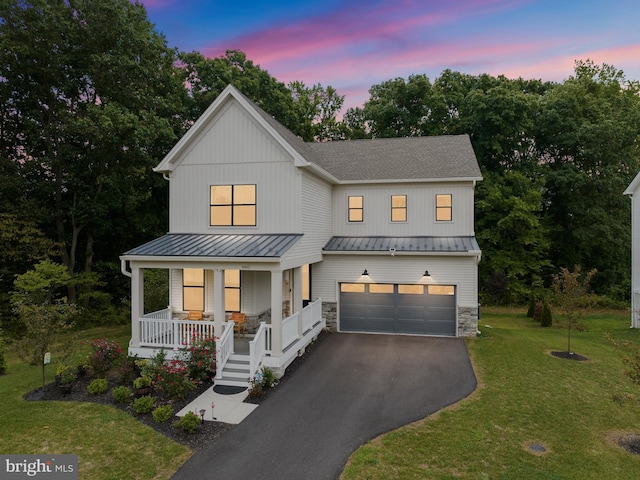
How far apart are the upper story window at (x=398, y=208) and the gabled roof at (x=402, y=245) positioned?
99 centimetres

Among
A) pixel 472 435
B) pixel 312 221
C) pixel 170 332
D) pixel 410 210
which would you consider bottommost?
pixel 472 435

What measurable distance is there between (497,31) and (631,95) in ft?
72.6

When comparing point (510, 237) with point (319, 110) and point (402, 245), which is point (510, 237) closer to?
point (402, 245)

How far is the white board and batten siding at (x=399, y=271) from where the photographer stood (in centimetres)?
1538

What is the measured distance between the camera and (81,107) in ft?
69.2

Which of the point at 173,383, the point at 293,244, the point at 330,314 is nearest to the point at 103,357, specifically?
the point at 173,383

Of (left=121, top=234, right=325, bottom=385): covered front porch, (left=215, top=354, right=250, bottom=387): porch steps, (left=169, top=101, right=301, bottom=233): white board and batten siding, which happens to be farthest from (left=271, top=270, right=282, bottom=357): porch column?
(left=169, top=101, right=301, bottom=233): white board and batten siding

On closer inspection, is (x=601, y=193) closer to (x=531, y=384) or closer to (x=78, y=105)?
(x=531, y=384)

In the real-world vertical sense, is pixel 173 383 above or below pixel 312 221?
below

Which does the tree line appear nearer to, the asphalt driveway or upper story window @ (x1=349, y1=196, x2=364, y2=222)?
upper story window @ (x1=349, y1=196, x2=364, y2=222)

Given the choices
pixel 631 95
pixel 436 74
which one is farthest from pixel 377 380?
pixel 631 95

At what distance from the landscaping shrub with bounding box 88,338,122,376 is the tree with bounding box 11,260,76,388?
91cm

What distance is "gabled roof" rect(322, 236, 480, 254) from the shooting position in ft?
50.8

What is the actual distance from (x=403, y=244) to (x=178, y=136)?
643 inches
